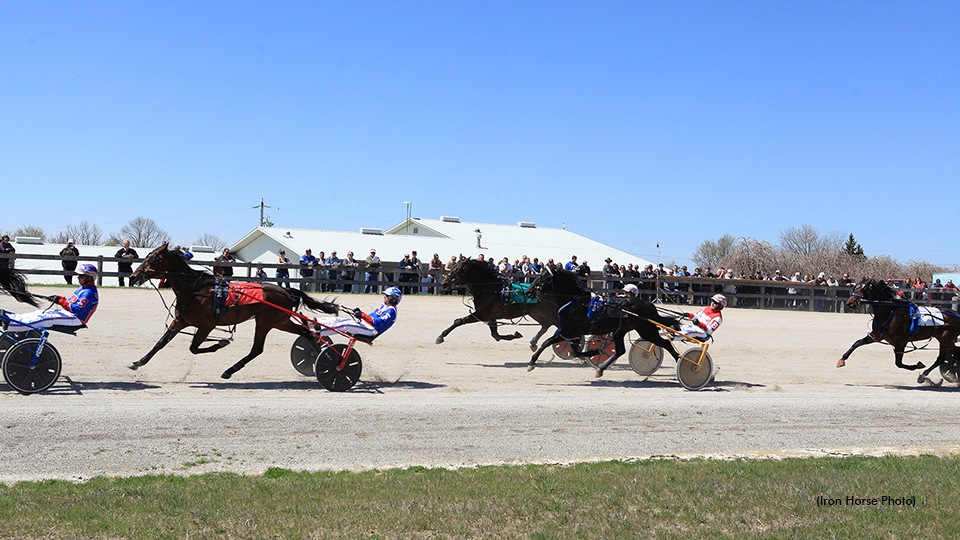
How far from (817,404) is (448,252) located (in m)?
33.0

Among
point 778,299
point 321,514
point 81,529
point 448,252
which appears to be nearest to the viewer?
point 81,529

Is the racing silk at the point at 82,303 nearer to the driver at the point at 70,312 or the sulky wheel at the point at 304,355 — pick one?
the driver at the point at 70,312

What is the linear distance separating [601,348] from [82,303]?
7.99 meters

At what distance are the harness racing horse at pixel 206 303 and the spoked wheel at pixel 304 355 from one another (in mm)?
361

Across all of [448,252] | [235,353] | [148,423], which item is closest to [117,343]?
[235,353]

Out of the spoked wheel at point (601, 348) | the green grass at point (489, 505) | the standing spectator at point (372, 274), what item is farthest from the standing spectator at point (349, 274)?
the green grass at point (489, 505)

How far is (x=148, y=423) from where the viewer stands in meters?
8.32

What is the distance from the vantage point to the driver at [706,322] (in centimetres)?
1220

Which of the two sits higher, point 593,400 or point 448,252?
point 448,252

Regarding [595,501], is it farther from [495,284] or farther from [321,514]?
[495,284]

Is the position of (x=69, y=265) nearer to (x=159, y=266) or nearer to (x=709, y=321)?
(x=159, y=266)

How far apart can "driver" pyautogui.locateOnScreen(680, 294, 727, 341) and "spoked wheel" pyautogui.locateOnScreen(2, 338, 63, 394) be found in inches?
346

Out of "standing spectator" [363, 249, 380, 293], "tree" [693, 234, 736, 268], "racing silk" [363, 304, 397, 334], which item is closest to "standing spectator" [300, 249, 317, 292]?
"standing spectator" [363, 249, 380, 293]

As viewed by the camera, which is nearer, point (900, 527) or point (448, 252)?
point (900, 527)
